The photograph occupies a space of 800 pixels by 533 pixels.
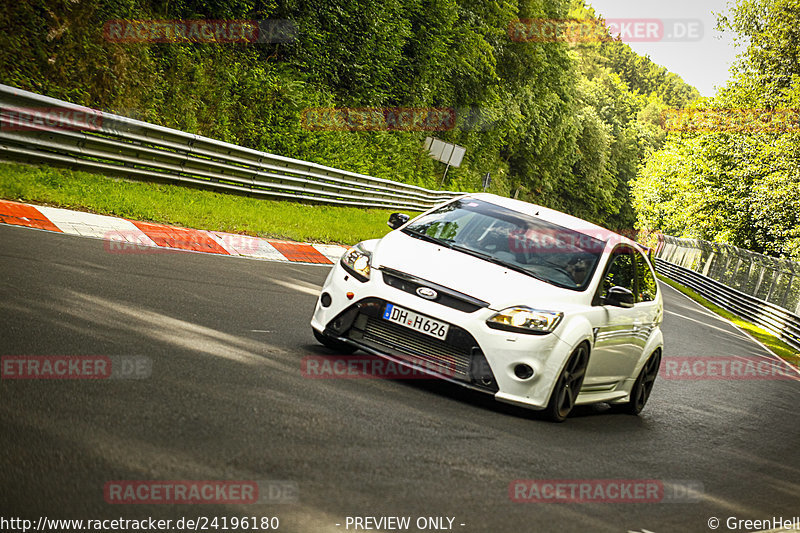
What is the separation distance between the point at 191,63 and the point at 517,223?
16408 millimetres

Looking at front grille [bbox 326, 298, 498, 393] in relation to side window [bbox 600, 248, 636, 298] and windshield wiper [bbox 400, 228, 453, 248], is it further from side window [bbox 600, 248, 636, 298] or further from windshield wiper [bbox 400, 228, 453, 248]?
side window [bbox 600, 248, 636, 298]

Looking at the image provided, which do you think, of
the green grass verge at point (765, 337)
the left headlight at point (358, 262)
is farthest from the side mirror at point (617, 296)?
the green grass verge at point (765, 337)

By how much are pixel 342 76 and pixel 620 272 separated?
2494 centimetres

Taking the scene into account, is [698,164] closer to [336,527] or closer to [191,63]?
[191,63]

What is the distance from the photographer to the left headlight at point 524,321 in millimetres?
6543

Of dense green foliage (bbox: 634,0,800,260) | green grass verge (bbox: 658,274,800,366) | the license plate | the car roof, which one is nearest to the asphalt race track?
the license plate

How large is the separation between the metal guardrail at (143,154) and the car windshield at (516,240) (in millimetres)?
7150

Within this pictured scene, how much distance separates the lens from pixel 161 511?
3.63m

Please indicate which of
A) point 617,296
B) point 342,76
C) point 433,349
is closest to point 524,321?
point 433,349

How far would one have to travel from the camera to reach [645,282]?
8898mm

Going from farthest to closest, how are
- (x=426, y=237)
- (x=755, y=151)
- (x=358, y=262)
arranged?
(x=755, y=151), (x=426, y=237), (x=358, y=262)

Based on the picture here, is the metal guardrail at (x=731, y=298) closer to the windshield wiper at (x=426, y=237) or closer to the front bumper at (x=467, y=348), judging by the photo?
the windshield wiper at (x=426, y=237)

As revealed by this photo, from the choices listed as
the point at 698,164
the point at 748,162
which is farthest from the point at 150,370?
the point at 698,164

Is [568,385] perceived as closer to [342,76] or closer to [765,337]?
[765,337]
